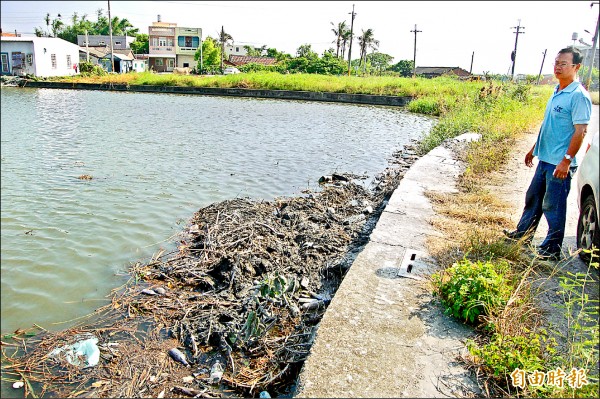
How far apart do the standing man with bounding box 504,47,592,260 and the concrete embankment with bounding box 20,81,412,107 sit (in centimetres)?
2627

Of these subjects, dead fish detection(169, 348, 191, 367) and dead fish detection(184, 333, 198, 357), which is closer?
dead fish detection(169, 348, 191, 367)

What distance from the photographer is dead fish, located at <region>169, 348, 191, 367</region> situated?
3326 mm

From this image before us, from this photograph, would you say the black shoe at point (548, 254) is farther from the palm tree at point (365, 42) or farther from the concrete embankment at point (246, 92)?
the palm tree at point (365, 42)

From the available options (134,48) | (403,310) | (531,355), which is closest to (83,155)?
(403,310)

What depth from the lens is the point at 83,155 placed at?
9.99 m

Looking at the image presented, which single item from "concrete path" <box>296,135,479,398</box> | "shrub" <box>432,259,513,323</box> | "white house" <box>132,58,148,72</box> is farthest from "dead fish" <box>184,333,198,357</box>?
"white house" <box>132,58,148,72</box>

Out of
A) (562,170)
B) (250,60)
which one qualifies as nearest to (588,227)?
(562,170)

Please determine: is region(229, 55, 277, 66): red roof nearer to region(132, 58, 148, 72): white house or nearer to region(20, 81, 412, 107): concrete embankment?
→ region(132, 58, 148, 72): white house

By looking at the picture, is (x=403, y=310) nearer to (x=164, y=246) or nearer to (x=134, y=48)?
(x=164, y=246)

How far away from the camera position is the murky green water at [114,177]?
173 inches

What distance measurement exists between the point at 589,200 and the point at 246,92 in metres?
30.9

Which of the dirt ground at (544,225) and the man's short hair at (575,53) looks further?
the man's short hair at (575,53)

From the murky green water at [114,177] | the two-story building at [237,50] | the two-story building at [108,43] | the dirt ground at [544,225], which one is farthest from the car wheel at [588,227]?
the two-story building at [237,50]

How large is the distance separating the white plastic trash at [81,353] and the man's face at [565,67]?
174 inches
